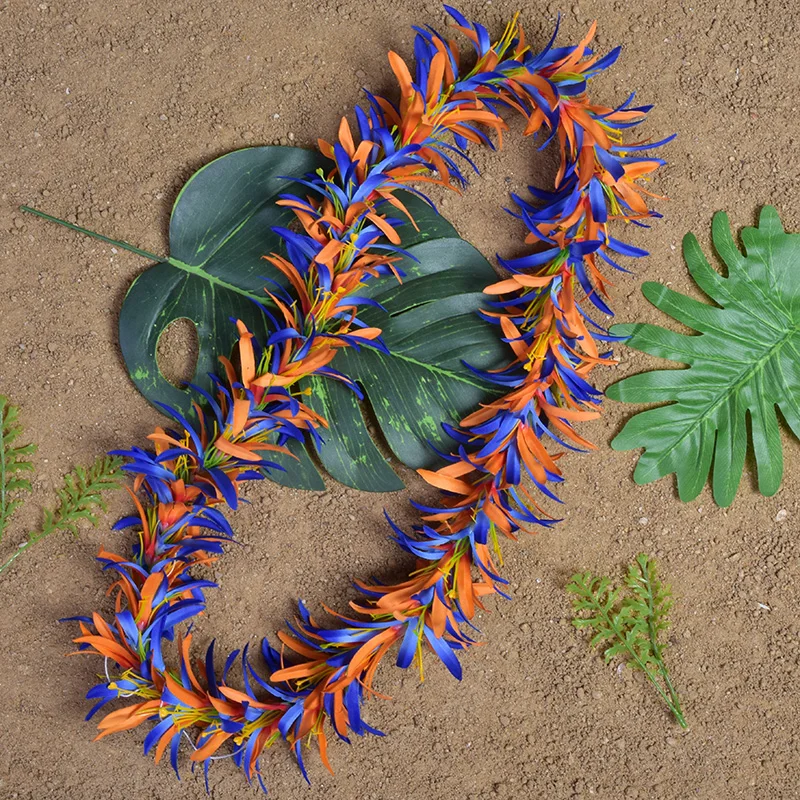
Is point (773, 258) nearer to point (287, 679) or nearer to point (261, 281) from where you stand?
point (261, 281)

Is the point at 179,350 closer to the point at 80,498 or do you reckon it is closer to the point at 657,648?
the point at 80,498

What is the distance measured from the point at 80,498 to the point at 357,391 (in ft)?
1.58

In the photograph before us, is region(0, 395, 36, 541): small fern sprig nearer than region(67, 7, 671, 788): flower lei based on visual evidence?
No

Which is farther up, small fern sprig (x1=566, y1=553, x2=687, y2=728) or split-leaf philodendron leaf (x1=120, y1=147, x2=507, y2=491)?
split-leaf philodendron leaf (x1=120, y1=147, x2=507, y2=491)

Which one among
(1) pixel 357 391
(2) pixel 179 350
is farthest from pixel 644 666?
(2) pixel 179 350

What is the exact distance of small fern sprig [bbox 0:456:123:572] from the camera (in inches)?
48.4

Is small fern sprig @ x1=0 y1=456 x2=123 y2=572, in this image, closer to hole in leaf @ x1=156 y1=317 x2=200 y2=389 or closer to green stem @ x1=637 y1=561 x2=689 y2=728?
hole in leaf @ x1=156 y1=317 x2=200 y2=389

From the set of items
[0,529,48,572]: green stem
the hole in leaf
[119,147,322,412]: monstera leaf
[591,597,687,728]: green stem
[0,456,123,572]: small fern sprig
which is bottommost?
[591,597,687,728]: green stem

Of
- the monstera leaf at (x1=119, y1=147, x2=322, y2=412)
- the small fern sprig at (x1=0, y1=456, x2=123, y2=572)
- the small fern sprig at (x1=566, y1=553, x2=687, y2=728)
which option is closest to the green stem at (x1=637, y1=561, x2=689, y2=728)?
the small fern sprig at (x1=566, y1=553, x2=687, y2=728)

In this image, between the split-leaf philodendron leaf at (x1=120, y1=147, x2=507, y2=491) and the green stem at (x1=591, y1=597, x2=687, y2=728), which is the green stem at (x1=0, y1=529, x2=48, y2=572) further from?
the green stem at (x1=591, y1=597, x2=687, y2=728)

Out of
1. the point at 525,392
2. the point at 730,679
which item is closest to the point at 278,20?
the point at 525,392

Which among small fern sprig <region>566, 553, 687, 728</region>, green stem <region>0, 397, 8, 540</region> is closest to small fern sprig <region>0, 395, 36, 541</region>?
green stem <region>0, 397, 8, 540</region>

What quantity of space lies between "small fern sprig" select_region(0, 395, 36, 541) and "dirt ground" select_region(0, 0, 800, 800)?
0.08ft

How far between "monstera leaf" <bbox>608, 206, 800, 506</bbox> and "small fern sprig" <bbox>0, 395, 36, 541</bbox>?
96cm
